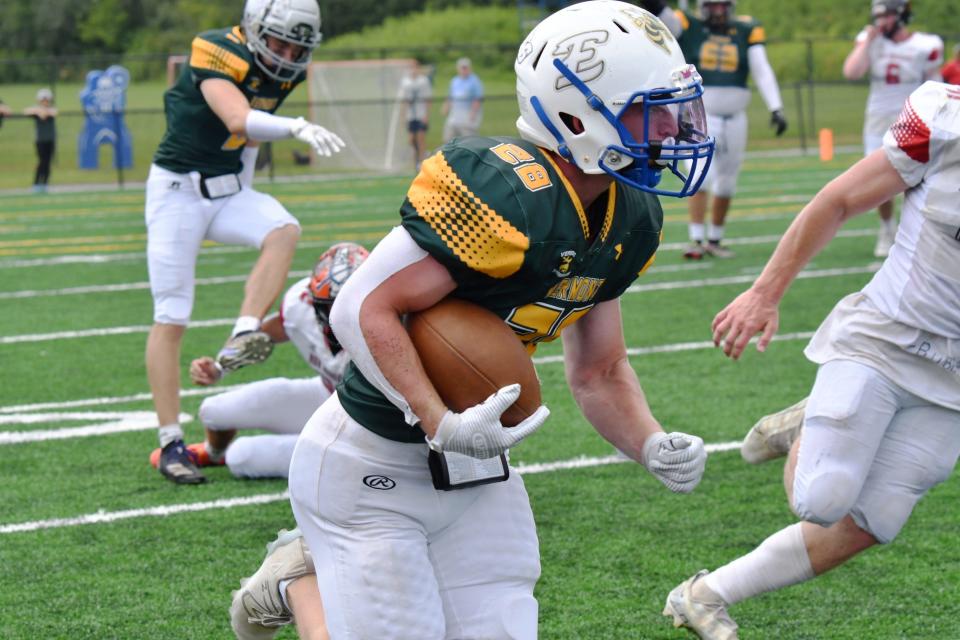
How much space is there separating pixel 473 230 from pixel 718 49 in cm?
829

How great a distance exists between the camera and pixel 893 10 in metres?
10.1

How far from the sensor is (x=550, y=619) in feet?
12.6

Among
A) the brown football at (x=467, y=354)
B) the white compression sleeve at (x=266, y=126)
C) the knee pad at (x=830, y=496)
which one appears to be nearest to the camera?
the brown football at (x=467, y=354)

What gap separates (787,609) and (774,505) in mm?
964

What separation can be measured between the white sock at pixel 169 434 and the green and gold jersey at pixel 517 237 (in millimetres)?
2624

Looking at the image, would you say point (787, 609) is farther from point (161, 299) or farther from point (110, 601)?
point (161, 299)

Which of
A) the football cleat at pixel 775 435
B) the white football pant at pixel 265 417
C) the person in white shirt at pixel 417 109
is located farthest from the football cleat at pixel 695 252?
the person in white shirt at pixel 417 109

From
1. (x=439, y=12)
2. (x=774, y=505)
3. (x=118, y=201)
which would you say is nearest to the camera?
(x=774, y=505)

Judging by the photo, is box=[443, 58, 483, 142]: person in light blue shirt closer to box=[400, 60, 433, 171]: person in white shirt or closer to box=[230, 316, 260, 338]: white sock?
box=[400, 60, 433, 171]: person in white shirt

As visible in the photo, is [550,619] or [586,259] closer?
[586,259]

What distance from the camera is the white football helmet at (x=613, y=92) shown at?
2.69 meters

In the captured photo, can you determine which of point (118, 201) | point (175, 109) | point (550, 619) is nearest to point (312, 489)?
point (550, 619)

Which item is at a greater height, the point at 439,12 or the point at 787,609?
the point at 787,609

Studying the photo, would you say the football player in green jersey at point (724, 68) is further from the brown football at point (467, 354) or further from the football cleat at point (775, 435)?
the brown football at point (467, 354)
